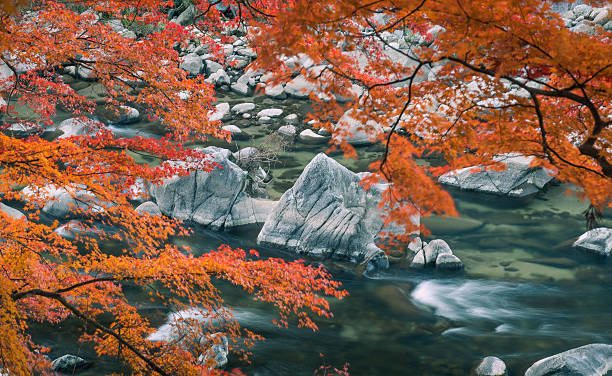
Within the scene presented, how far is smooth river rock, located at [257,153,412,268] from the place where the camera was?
862 centimetres

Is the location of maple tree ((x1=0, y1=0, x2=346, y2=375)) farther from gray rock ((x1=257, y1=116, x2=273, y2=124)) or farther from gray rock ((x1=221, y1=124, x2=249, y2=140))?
gray rock ((x1=257, y1=116, x2=273, y2=124))

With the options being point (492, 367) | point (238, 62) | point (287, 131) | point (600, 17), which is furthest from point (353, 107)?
point (600, 17)

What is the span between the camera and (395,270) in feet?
27.6

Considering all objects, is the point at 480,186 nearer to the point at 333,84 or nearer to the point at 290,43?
the point at 333,84

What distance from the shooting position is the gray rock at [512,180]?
11.1 m

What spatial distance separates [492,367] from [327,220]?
396 centimetres

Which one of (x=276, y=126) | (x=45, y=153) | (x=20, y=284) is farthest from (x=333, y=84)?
(x=276, y=126)

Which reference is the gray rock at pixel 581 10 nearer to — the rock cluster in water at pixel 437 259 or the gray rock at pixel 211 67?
the gray rock at pixel 211 67

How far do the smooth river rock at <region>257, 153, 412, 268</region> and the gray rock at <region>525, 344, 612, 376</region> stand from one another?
330 cm

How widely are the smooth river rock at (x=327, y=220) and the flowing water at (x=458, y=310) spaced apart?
1.20 ft

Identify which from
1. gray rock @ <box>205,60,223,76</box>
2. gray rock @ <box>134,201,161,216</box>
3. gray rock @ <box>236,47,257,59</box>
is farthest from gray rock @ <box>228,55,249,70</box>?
gray rock @ <box>134,201,161,216</box>

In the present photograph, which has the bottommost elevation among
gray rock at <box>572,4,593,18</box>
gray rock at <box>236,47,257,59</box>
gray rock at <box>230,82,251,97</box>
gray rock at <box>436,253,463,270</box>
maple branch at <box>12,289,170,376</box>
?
maple branch at <box>12,289,170,376</box>

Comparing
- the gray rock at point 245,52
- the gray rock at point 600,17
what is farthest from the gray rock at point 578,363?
the gray rock at point 245,52

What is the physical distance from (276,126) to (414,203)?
12237 mm
